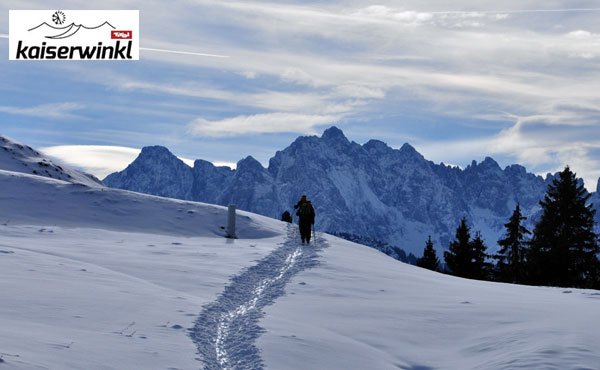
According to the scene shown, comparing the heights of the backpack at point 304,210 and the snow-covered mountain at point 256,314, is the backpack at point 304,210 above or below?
above

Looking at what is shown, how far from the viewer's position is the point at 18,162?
88000 mm

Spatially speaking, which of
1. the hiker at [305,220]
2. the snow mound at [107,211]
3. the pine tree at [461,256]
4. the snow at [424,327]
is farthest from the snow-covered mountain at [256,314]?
the pine tree at [461,256]

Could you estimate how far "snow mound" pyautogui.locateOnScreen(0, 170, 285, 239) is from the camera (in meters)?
29.5

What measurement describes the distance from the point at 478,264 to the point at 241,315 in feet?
151

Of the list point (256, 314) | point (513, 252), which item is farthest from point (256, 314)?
point (513, 252)

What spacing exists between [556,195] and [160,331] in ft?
131

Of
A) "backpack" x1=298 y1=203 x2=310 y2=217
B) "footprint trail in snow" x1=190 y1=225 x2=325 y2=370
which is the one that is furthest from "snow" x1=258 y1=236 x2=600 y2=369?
"backpack" x1=298 y1=203 x2=310 y2=217

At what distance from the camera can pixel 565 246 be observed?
4366 cm

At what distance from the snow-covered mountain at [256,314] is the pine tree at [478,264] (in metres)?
34.7

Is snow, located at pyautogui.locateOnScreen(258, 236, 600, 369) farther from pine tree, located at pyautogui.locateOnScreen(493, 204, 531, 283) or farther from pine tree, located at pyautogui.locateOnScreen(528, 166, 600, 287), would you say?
pine tree, located at pyautogui.locateOnScreen(493, 204, 531, 283)

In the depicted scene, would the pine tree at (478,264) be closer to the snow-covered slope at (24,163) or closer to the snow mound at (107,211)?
the snow mound at (107,211)

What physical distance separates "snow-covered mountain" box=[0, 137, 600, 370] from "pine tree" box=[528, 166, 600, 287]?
81.8ft

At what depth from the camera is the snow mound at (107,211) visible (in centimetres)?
2953

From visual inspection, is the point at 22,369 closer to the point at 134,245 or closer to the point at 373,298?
the point at 373,298
